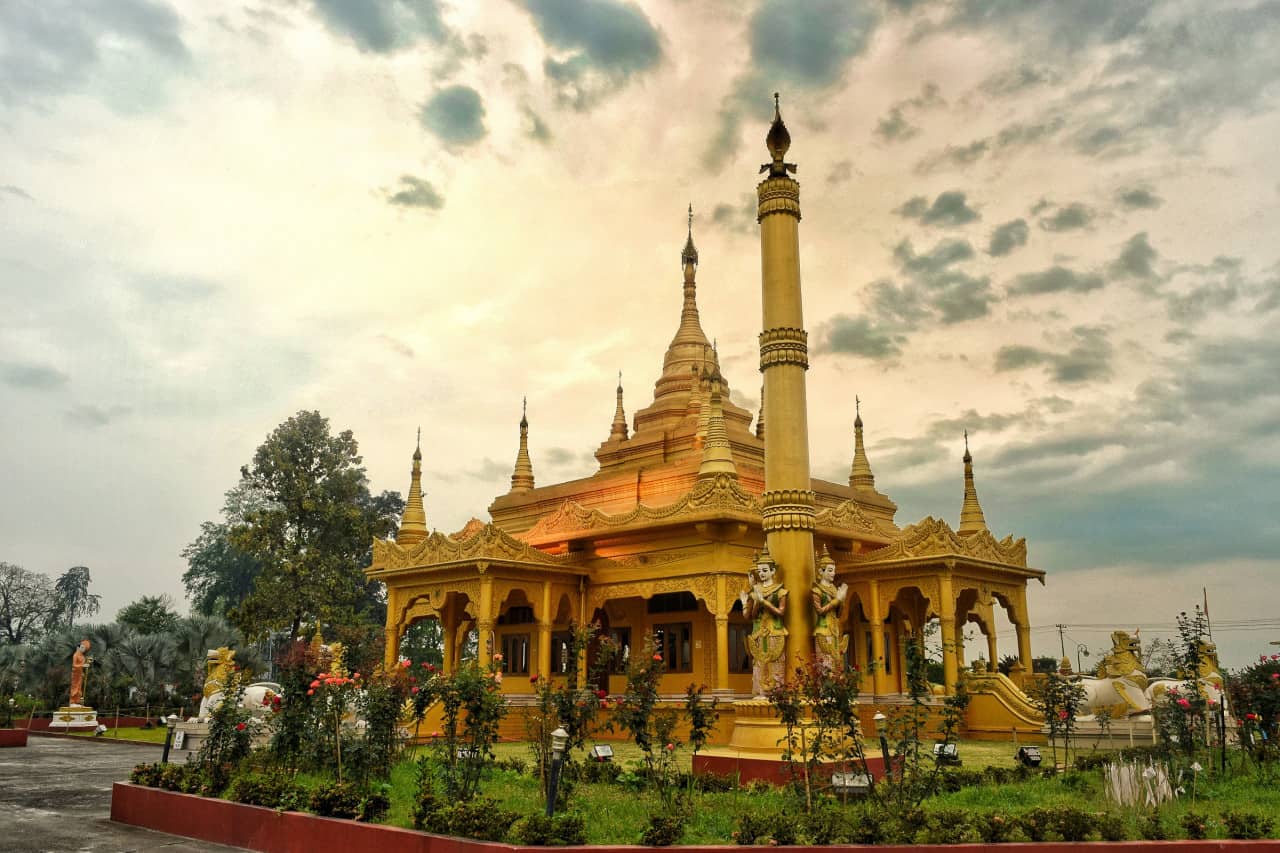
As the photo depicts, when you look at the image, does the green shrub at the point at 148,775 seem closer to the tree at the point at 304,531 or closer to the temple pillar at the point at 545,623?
the temple pillar at the point at 545,623

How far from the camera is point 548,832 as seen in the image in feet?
31.3

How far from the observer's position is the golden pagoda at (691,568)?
24.2 m

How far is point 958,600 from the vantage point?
26938mm

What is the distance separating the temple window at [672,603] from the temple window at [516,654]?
3.98 metres

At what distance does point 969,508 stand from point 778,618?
54.2ft

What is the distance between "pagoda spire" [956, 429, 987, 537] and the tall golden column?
15.0 meters

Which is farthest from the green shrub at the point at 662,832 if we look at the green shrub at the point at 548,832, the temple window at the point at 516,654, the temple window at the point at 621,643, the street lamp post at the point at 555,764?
the temple window at the point at 516,654

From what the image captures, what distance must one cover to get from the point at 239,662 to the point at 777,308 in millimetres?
32204

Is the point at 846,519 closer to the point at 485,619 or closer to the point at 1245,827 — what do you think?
the point at 485,619

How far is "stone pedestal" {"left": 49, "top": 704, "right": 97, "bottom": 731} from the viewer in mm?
34812

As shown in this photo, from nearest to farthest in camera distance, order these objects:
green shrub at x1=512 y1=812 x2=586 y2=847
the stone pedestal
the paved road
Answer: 1. green shrub at x1=512 y1=812 x2=586 y2=847
2. the paved road
3. the stone pedestal

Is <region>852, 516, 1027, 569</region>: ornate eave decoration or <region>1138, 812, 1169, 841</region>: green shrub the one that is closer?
<region>1138, 812, 1169, 841</region>: green shrub

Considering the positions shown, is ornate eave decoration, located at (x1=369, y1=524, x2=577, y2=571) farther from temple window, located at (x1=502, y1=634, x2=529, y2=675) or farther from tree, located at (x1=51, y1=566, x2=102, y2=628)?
tree, located at (x1=51, y1=566, x2=102, y2=628)

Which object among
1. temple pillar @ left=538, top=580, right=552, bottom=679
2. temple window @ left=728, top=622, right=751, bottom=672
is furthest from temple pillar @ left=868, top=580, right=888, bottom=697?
temple pillar @ left=538, top=580, right=552, bottom=679
